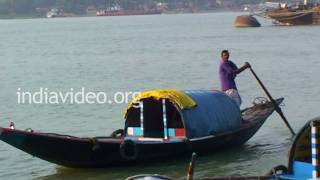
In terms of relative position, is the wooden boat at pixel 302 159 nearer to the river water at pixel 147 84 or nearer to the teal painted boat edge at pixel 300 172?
the teal painted boat edge at pixel 300 172

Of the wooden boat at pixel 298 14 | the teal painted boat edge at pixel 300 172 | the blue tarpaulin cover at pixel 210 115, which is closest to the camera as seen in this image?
the teal painted boat edge at pixel 300 172

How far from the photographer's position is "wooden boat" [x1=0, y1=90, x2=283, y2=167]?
617 inches

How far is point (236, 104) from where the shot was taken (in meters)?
18.2

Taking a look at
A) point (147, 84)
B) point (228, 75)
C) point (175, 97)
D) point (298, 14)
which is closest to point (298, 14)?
point (298, 14)

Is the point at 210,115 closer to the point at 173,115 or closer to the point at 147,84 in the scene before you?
the point at 173,115

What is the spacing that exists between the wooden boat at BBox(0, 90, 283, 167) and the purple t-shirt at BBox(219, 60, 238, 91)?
2.40 feet

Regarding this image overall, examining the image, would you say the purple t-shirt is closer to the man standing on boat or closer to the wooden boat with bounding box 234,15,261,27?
the man standing on boat

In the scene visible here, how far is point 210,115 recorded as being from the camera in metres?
17.2

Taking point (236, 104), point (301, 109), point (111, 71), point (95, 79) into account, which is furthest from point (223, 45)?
point (236, 104)

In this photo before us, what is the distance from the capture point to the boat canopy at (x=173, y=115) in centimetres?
1648
